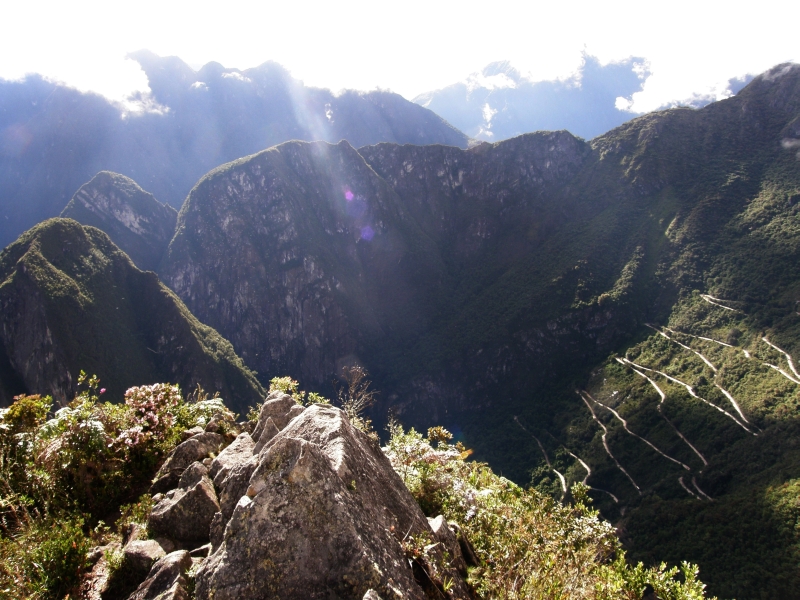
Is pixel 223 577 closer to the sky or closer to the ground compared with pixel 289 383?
closer to the sky

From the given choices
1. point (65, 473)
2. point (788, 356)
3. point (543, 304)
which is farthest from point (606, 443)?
point (65, 473)

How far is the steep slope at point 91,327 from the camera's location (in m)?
92.7

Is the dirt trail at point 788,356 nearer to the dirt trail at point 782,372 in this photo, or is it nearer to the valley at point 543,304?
the valley at point 543,304

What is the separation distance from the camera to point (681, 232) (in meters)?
120

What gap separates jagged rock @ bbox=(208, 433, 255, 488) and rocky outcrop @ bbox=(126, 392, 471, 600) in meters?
1.45

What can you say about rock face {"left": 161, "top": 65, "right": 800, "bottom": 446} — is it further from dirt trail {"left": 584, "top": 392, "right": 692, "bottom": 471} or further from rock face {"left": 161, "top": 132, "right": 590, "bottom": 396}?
dirt trail {"left": 584, "top": 392, "right": 692, "bottom": 471}

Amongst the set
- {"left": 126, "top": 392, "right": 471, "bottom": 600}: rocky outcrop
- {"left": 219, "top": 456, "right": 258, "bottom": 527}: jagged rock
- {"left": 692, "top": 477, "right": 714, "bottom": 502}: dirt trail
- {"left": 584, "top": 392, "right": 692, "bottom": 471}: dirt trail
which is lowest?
{"left": 584, "top": 392, "right": 692, "bottom": 471}: dirt trail

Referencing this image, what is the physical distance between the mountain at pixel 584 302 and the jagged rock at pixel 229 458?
5405cm

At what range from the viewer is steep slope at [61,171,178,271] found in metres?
185

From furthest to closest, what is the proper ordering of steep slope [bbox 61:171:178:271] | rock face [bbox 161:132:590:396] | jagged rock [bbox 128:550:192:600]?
steep slope [bbox 61:171:178:271] → rock face [bbox 161:132:590:396] → jagged rock [bbox 128:550:192:600]

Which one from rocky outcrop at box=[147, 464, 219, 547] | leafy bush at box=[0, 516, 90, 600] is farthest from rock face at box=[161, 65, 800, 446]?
leafy bush at box=[0, 516, 90, 600]

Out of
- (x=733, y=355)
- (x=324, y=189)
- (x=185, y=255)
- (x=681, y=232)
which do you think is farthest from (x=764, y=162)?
(x=185, y=255)

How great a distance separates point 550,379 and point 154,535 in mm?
131166

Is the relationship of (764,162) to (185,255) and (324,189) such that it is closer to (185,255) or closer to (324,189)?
(324,189)
